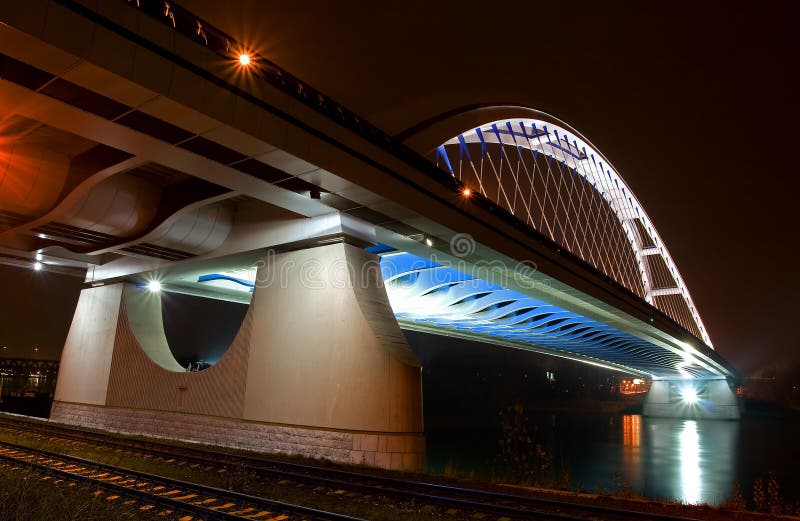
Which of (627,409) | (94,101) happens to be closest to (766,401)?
(627,409)

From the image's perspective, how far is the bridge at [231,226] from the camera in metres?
8.53

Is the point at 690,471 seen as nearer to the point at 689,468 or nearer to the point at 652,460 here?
the point at 689,468

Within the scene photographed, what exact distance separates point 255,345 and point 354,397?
4005 mm

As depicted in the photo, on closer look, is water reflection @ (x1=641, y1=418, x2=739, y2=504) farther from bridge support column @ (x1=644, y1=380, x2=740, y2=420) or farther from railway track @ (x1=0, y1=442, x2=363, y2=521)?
bridge support column @ (x1=644, y1=380, x2=740, y2=420)

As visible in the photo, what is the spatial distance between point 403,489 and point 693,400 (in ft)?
306

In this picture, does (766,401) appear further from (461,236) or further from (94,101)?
(94,101)

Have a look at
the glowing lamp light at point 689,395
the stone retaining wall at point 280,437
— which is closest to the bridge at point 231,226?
the stone retaining wall at point 280,437

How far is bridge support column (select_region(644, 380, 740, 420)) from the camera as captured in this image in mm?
80644

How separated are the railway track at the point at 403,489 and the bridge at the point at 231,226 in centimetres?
182

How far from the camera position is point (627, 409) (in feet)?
326

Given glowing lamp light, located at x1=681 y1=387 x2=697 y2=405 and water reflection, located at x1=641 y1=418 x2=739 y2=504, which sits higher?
glowing lamp light, located at x1=681 y1=387 x2=697 y2=405

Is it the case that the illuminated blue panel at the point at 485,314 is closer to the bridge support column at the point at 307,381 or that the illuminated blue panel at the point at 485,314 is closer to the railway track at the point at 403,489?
the bridge support column at the point at 307,381

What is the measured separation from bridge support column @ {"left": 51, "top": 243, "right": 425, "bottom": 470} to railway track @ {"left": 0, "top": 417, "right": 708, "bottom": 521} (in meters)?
1.48

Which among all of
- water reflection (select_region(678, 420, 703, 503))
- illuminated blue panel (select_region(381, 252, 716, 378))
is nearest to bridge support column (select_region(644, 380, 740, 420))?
illuminated blue panel (select_region(381, 252, 716, 378))
